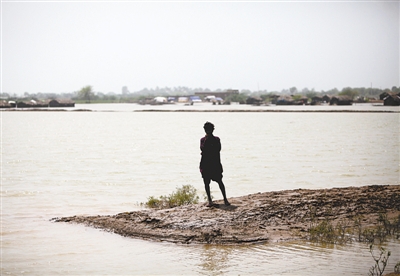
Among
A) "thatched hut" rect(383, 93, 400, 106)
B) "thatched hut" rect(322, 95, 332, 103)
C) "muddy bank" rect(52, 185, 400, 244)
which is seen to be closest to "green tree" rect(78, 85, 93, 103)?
"thatched hut" rect(322, 95, 332, 103)

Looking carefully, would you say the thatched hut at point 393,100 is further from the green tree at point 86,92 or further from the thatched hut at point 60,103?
the green tree at point 86,92

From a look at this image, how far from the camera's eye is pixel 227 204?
10.4 metres

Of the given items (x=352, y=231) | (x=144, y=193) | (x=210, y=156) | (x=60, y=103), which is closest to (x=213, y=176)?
(x=210, y=156)

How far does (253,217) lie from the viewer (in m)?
9.99

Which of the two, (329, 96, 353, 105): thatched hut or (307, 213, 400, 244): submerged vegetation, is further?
(329, 96, 353, 105): thatched hut

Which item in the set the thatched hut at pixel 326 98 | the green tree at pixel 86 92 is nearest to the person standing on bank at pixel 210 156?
the thatched hut at pixel 326 98

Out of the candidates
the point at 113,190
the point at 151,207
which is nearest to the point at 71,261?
the point at 151,207

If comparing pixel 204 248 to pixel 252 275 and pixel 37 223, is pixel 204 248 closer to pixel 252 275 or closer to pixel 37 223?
pixel 252 275

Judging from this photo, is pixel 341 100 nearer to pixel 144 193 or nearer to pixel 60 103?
pixel 60 103

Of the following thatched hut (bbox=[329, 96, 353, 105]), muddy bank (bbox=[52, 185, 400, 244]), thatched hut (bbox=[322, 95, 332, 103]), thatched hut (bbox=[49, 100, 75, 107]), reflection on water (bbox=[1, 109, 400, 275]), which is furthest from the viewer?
thatched hut (bbox=[49, 100, 75, 107])

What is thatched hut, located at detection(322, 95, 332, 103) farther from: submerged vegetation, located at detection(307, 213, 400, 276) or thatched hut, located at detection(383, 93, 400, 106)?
submerged vegetation, located at detection(307, 213, 400, 276)

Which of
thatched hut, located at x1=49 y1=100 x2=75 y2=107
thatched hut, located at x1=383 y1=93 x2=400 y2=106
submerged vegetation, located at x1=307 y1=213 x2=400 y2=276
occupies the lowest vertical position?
thatched hut, located at x1=49 y1=100 x2=75 y2=107

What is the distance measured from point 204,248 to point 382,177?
11.8m

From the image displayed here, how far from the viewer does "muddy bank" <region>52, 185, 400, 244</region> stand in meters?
9.57
